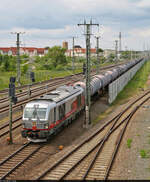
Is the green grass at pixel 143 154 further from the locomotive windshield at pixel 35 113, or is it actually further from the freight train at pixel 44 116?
the locomotive windshield at pixel 35 113

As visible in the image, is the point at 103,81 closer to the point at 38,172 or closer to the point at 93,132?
the point at 93,132

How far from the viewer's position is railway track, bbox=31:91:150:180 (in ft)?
46.6

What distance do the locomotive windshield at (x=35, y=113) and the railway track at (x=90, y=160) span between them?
355cm

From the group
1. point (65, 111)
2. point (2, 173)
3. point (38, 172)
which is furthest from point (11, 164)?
point (65, 111)

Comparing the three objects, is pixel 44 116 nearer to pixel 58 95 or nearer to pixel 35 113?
pixel 35 113

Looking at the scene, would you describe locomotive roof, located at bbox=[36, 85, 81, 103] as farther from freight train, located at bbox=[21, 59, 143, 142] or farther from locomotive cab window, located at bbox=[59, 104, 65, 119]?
locomotive cab window, located at bbox=[59, 104, 65, 119]

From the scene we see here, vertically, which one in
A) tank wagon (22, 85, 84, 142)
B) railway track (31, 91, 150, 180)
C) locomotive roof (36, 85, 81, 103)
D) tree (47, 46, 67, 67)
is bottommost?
railway track (31, 91, 150, 180)

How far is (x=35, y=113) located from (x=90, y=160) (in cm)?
580

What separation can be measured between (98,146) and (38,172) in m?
6.00

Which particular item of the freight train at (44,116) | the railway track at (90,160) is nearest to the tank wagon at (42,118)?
the freight train at (44,116)

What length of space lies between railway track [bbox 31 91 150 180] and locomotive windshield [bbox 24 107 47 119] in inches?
140

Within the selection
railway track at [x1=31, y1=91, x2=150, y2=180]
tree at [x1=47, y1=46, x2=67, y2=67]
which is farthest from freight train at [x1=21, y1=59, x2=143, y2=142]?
tree at [x1=47, y1=46, x2=67, y2=67]

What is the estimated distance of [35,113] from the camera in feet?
64.9

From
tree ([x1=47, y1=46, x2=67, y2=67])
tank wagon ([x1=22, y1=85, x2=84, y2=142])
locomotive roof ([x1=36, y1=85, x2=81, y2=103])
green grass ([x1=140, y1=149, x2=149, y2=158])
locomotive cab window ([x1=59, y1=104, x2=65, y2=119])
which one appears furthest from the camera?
tree ([x1=47, y1=46, x2=67, y2=67])
